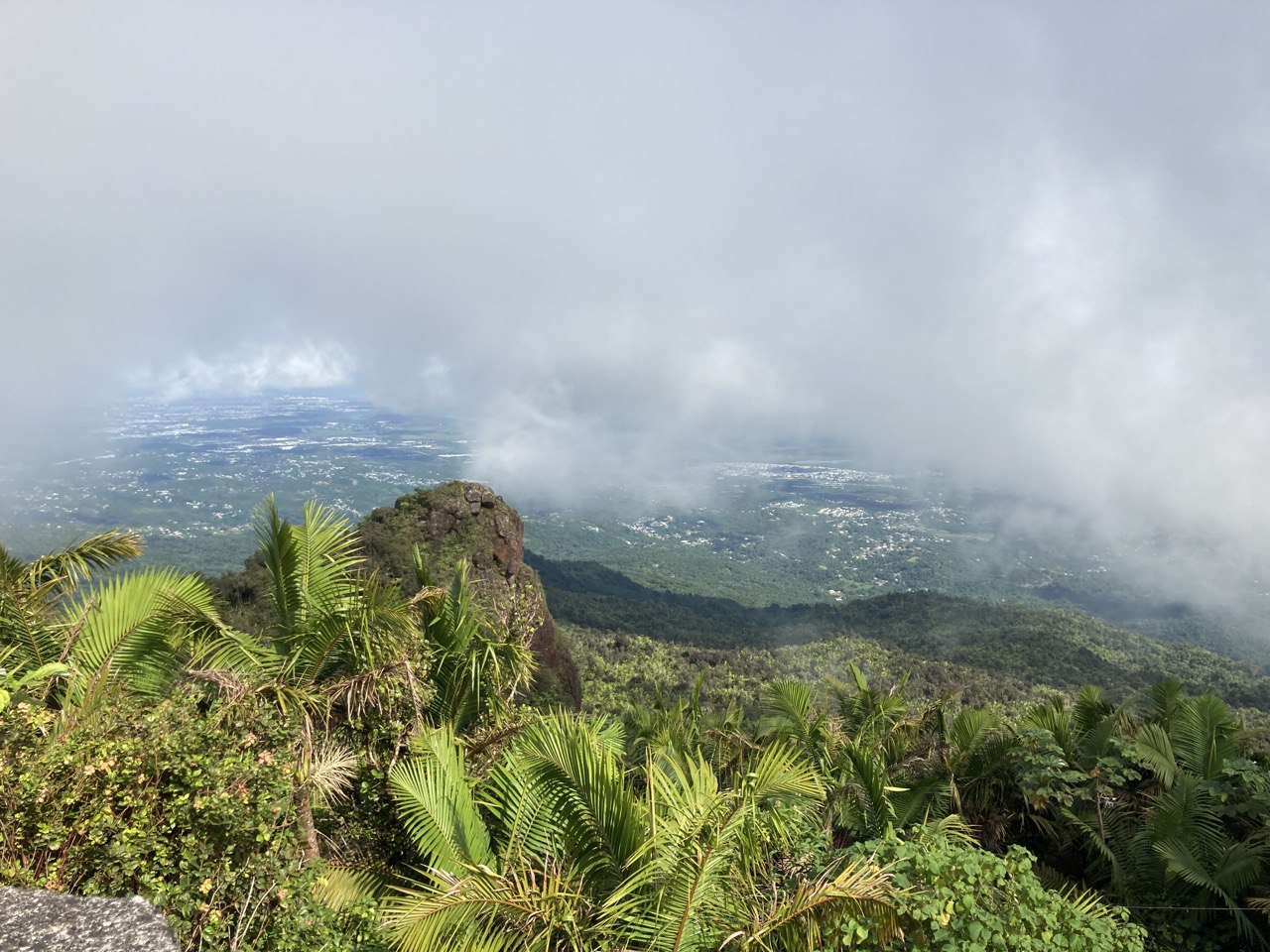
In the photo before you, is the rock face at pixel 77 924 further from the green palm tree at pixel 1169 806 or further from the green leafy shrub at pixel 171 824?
the green palm tree at pixel 1169 806

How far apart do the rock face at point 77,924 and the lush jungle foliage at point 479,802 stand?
103cm

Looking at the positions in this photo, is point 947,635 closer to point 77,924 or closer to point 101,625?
point 101,625

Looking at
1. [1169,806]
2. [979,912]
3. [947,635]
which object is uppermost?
[979,912]

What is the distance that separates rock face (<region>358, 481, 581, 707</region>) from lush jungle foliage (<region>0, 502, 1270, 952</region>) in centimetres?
2497

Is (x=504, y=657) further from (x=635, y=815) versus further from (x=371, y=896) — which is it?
(x=635, y=815)

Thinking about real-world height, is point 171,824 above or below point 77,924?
below

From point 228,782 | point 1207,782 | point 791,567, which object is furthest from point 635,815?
point 791,567

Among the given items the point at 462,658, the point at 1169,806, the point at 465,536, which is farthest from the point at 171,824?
the point at 465,536

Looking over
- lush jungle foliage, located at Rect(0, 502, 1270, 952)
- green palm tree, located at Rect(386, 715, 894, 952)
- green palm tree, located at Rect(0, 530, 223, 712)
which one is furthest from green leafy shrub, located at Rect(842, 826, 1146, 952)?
green palm tree, located at Rect(0, 530, 223, 712)

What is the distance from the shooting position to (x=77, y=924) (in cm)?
244

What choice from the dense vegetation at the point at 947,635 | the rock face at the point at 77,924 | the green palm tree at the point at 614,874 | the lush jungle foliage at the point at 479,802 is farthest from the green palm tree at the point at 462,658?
the dense vegetation at the point at 947,635

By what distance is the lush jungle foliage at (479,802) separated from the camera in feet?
11.2

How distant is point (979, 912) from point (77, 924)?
4486mm

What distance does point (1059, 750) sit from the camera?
7188 mm
